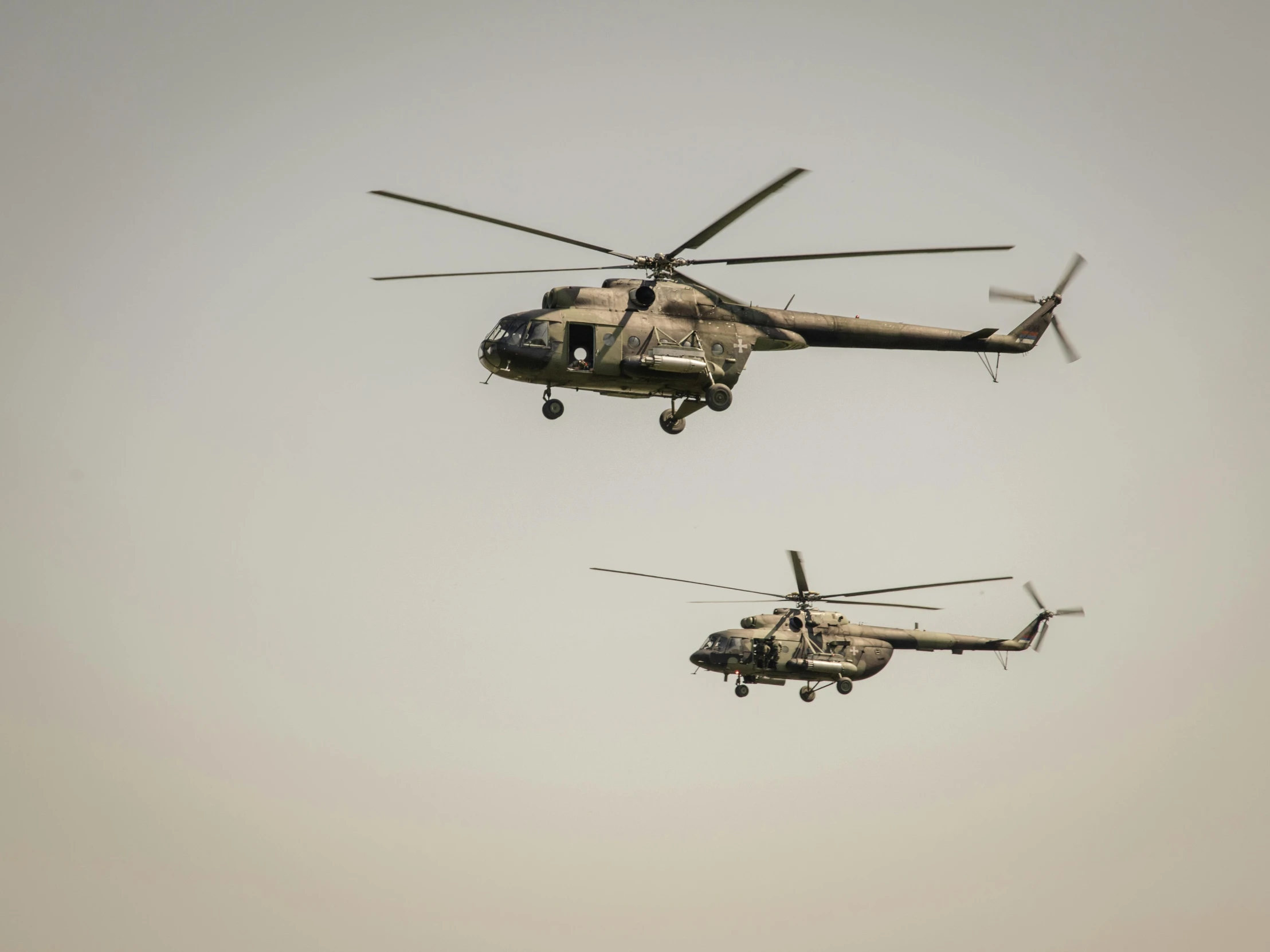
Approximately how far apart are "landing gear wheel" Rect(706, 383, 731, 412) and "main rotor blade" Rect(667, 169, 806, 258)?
12.3 ft

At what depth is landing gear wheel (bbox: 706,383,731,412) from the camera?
1505 inches

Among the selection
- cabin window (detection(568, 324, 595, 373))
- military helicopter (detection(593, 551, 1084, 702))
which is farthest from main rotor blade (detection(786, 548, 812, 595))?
cabin window (detection(568, 324, 595, 373))

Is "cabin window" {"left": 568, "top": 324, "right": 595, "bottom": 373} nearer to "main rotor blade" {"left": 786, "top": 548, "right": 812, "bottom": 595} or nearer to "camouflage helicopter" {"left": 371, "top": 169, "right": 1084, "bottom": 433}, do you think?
"camouflage helicopter" {"left": 371, "top": 169, "right": 1084, "bottom": 433}

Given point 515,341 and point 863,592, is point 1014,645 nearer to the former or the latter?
Result: point 863,592

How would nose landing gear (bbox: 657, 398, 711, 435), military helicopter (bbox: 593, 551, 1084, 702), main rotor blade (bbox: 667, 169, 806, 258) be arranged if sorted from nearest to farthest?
main rotor blade (bbox: 667, 169, 806, 258)
nose landing gear (bbox: 657, 398, 711, 435)
military helicopter (bbox: 593, 551, 1084, 702)

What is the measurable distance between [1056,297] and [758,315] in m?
13.5

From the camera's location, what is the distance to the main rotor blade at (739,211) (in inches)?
1240

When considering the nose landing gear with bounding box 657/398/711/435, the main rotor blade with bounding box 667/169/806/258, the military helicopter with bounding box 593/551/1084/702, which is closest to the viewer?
the main rotor blade with bounding box 667/169/806/258

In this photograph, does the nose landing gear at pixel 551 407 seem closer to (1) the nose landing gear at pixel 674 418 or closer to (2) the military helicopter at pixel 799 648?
(1) the nose landing gear at pixel 674 418

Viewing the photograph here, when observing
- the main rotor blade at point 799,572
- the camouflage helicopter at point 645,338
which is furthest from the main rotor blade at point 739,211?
the main rotor blade at point 799,572

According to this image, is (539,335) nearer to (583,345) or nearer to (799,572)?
(583,345)

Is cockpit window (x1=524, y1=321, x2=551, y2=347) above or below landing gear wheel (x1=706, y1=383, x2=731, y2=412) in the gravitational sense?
above

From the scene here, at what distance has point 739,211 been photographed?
33.0 m

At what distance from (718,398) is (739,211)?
256 inches
